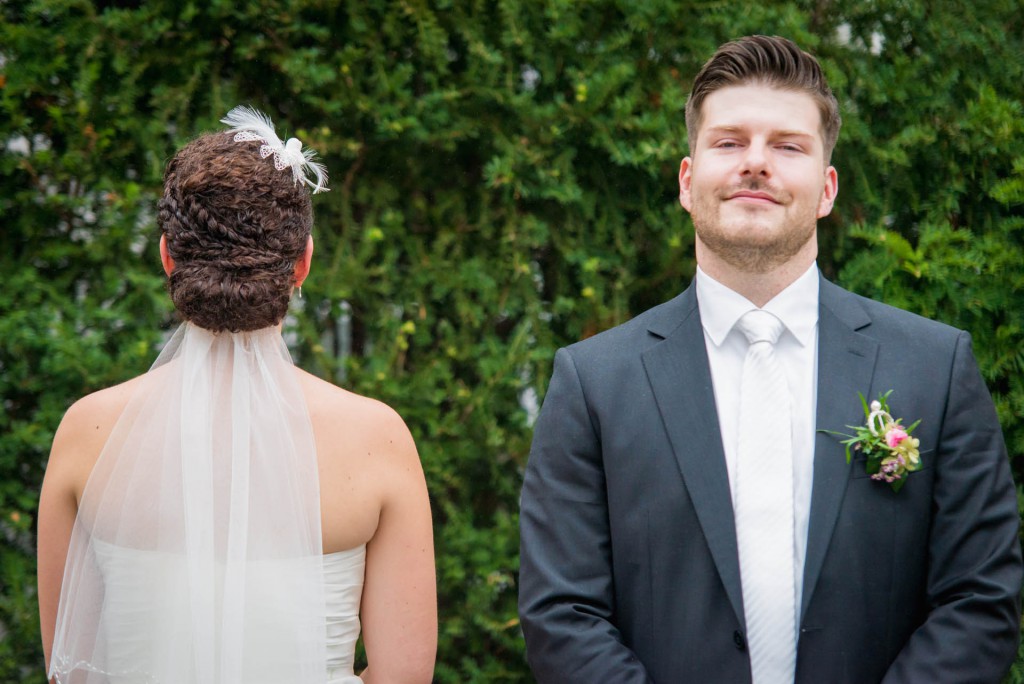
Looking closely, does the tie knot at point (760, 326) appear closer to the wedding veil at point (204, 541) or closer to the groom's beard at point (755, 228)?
the groom's beard at point (755, 228)

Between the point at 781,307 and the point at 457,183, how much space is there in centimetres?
170

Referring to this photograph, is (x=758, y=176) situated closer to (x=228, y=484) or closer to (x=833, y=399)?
(x=833, y=399)

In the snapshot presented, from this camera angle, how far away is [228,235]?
7.88 feet


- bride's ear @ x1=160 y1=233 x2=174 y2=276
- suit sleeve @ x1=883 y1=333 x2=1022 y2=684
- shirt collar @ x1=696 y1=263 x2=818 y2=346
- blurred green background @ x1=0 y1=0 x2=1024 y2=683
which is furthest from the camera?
blurred green background @ x1=0 y1=0 x2=1024 y2=683

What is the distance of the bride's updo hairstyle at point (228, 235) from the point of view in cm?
240

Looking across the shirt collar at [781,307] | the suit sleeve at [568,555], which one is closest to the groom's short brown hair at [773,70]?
the shirt collar at [781,307]

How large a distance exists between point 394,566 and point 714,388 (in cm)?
93

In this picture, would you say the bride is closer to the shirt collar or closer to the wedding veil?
the wedding veil

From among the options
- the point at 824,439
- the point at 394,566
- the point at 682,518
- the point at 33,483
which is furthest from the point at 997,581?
the point at 33,483

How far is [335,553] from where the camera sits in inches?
101

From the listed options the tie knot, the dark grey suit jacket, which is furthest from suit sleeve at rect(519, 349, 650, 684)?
the tie knot

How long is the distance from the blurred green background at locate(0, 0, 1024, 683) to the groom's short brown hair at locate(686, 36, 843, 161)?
998mm

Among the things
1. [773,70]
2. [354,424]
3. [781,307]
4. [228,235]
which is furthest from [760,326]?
[228,235]

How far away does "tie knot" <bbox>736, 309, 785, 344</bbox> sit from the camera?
8.51ft
